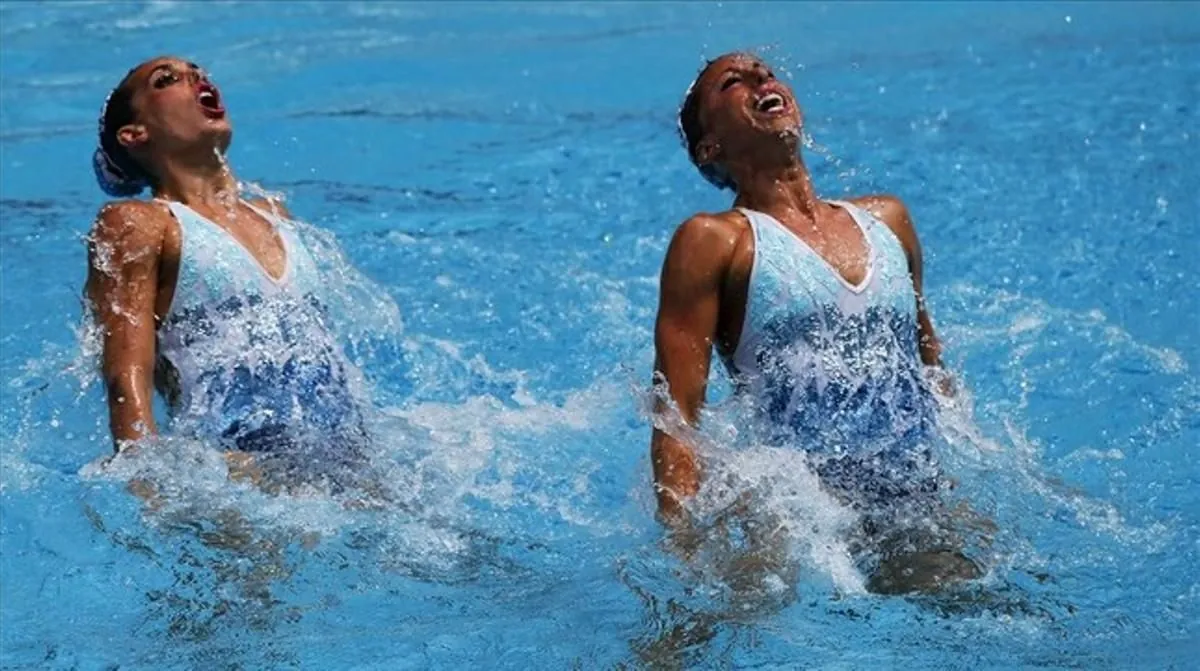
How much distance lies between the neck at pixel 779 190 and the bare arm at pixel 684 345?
0.69ft

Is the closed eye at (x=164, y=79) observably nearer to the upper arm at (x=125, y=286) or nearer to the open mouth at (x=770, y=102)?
the upper arm at (x=125, y=286)

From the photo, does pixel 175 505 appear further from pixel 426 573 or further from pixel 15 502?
pixel 15 502

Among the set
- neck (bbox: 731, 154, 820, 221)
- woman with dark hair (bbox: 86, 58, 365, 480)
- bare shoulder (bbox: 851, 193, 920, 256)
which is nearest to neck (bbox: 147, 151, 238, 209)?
woman with dark hair (bbox: 86, 58, 365, 480)

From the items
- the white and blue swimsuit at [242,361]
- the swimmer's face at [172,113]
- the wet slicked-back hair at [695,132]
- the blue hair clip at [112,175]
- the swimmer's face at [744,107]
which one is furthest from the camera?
the blue hair clip at [112,175]

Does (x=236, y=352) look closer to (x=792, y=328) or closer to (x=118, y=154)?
(x=118, y=154)

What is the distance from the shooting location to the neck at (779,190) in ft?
14.4

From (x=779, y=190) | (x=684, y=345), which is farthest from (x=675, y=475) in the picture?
(x=779, y=190)

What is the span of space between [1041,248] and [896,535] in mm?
3012

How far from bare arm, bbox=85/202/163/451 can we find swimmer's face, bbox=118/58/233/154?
228 mm

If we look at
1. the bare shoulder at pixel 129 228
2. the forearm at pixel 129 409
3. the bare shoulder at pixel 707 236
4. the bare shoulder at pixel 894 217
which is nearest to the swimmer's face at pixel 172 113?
the bare shoulder at pixel 129 228

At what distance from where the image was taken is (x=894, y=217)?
455cm

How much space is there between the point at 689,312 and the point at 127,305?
122 centimetres

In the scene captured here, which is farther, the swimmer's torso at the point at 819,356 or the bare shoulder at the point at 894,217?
the bare shoulder at the point at 894,217

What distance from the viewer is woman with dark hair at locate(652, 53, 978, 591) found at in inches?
165
